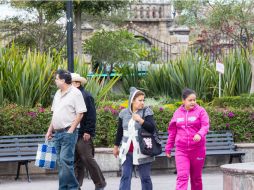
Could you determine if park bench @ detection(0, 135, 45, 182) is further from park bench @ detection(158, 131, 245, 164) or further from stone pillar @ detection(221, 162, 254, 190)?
stone pillar @ detection(221, 162, 254, 190)

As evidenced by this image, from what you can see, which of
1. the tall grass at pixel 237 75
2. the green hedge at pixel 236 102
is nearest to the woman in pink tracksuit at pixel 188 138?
the green hedge at pixel 236 102

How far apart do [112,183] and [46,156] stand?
8.04 ft

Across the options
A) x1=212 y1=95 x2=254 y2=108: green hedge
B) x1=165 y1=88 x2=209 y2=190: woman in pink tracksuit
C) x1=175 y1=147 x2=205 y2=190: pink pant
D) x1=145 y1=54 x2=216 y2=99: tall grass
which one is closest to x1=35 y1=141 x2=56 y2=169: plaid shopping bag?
x1=165 y1=88 x2=209 y2=190: woman in pink tracksuit

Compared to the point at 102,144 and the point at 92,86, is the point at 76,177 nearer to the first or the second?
the point at 102,144

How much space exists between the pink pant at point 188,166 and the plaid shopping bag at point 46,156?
75.6 inches

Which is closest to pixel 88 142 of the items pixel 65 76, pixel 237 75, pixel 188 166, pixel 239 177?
pixel 65 76

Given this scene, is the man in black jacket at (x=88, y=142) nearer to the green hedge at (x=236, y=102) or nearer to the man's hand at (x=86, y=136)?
the man's hand at (x=86, y=136)

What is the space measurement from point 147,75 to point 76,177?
11586 mm

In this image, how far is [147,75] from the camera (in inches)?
942

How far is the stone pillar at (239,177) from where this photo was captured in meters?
9.48

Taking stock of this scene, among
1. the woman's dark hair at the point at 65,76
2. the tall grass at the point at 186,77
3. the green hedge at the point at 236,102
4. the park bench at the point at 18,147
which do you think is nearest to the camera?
the woman's dark hair at the point at 65,76

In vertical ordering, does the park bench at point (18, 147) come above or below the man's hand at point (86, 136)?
below

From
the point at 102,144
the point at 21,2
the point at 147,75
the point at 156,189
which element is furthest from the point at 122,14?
the point at 156,189

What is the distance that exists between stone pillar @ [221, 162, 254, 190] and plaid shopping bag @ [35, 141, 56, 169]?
10.0 ft
